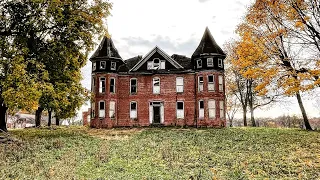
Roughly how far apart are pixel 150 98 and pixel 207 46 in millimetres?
9625

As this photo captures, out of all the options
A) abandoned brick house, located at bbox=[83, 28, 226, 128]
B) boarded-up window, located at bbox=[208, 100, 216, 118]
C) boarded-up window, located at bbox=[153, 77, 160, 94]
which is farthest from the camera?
boarded-up window, located at bbox=[153, 77, 160, 94]

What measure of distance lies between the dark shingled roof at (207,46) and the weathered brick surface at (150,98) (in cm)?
257

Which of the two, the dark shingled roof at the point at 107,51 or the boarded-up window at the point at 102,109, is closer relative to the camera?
the boarded-up window at the point at 102,109

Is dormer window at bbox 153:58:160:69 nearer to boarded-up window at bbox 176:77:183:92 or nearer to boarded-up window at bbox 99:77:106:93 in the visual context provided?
boarded-up window at bbox 176:77:183:92

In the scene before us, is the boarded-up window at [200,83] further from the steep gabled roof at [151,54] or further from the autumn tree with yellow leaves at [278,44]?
the autumn tree with yellow leaves at [278,44]

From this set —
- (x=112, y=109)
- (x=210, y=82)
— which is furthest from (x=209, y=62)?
(x=112, y=109)

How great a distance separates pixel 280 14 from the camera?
18891 millimetres

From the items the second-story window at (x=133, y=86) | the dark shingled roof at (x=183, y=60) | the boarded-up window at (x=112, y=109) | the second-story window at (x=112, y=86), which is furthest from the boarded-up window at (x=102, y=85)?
the dark shingled roof at (x=183, y=60)

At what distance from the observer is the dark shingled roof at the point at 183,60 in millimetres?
37441

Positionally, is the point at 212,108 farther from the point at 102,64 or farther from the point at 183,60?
the point at 102,64

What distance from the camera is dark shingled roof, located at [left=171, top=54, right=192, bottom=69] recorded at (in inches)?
1474

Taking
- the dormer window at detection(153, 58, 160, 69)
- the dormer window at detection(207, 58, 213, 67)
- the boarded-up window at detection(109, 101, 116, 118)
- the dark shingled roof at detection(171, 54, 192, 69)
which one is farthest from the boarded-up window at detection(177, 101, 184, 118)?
the boarded-up window at detection(109, 101, 116, 118)

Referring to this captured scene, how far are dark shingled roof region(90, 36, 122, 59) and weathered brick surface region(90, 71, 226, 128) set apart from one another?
8.39ft

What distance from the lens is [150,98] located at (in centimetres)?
→ 3691
